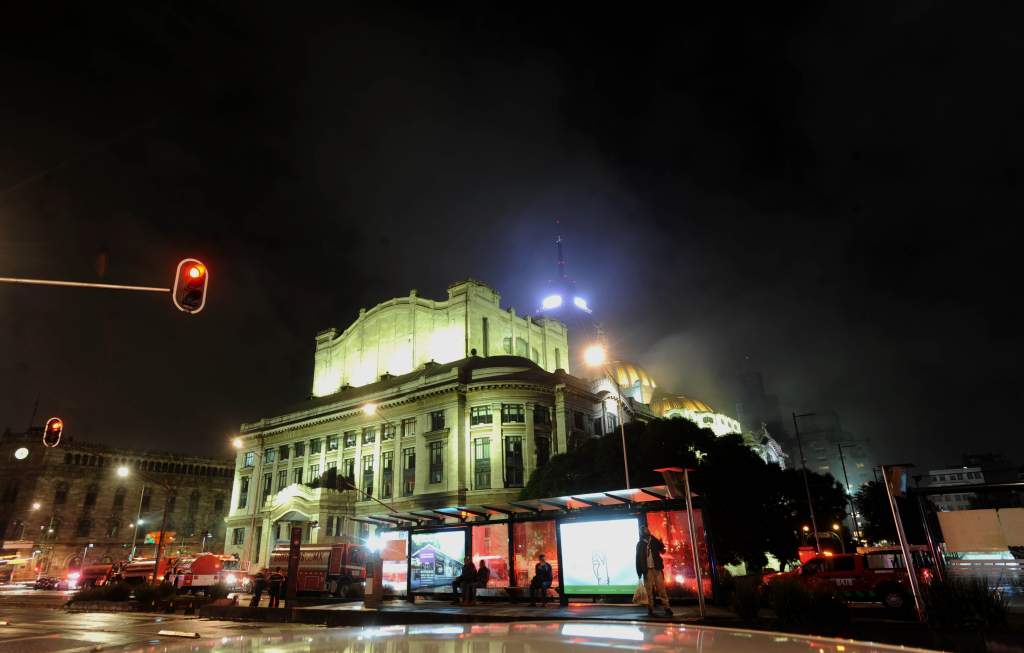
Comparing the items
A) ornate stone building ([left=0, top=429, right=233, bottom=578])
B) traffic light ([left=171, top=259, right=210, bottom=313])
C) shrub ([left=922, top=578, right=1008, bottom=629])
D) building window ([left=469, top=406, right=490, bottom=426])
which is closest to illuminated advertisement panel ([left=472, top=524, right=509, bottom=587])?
shrub ([left=922, top=578, right=1008, bottom=629])

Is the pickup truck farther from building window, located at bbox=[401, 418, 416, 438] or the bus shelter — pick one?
building window, located at bbox=[401, 418, 416, 438]

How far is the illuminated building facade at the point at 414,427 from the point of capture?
174ft

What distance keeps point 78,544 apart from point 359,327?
155 ft

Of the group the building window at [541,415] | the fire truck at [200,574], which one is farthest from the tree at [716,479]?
the fire truck at [200,574]

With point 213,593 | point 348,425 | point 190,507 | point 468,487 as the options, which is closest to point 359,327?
point 348,425

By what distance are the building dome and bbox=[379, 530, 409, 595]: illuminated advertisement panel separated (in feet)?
216

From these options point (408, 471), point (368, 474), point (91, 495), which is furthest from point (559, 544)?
point (91, 495)

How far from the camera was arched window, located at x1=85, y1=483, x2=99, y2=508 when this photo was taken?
82.2 m

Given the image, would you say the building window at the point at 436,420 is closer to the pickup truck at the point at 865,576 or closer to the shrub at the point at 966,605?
the pickup truck at the point at 865,576

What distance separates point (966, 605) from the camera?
41.5 ft

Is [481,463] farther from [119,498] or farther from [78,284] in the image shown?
[119,498]

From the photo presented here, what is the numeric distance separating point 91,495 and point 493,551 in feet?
273

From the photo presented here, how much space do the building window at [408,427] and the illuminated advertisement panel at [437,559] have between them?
32.5 meters

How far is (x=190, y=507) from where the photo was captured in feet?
303
